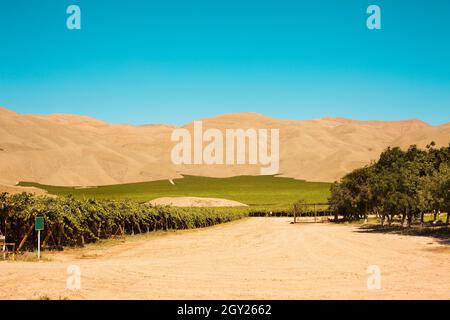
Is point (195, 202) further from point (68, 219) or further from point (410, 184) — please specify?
point (68, 219)

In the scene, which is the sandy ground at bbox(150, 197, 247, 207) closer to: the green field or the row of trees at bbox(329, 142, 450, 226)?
the green field

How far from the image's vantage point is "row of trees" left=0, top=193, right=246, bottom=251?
102 ft

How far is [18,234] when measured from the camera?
31.6 m

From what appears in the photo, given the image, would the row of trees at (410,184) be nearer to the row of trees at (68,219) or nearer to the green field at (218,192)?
the row of trees at (68,219)

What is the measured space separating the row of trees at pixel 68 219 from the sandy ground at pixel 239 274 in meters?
1.68

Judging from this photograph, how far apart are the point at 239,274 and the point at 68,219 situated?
612 inches

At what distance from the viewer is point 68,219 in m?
33.0

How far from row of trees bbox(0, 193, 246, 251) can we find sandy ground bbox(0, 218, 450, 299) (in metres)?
1.68

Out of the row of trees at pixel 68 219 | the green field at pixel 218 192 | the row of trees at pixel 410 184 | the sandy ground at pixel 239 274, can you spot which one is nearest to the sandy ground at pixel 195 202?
the green field at pixel 218 192

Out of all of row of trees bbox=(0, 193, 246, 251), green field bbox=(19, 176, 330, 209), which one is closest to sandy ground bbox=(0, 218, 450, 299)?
row of trees bbox=(0, 193, 246, 251)

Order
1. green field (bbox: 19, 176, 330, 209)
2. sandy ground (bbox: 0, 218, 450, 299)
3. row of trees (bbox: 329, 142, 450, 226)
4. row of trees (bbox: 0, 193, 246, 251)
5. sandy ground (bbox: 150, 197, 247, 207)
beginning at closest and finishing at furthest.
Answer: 1. sandy ground (bbox: 0, 218, 450, 299)
2. row of trees (bbox: 0, 193, 246, 251)
3. row of trees (bbox: 329, 142, 450, 226)
4. sandy ground (bbox: 150, 197, 247, 207)
5. green field (bbox: 19, 176, 330, 209)

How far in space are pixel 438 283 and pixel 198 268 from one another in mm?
10072
